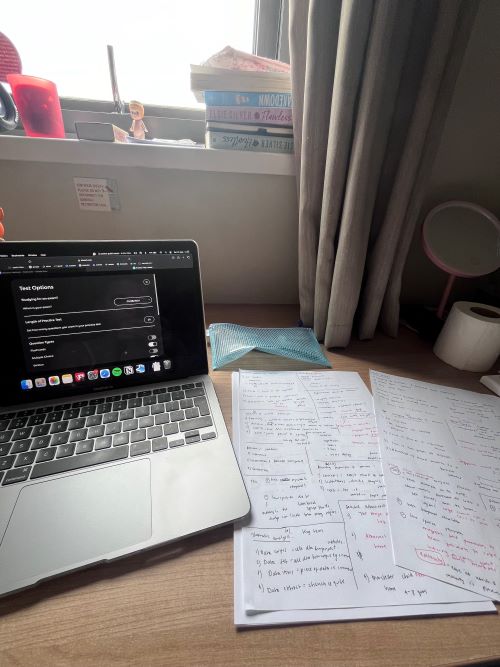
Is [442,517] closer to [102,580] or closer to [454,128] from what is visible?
[102,580]

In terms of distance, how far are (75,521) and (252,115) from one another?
709 mm

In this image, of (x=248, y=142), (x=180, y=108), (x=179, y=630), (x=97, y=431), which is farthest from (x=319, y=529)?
(x=180, y=108)

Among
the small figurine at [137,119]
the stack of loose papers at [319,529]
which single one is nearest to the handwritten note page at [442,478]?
the stack of loose papers at [319,529]

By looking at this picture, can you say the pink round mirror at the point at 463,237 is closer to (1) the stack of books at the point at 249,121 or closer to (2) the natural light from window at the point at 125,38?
(1) the stack of books at the point at 249,121

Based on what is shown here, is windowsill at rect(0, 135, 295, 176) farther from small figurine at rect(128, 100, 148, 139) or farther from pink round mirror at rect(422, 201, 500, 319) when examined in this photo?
pink round mirror at rect(422, 201, 500, 319)

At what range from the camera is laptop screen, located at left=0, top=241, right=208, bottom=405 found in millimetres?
391

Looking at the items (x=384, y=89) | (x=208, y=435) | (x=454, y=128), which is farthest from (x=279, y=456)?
(x=454, y=128)

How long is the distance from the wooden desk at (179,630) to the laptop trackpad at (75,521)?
2 cm

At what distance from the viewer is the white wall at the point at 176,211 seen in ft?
2.05

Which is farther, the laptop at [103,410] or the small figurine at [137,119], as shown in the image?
the small figurine at [137,119]

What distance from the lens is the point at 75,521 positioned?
0.28 m

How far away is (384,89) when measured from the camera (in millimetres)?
438

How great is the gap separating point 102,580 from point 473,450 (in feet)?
1.55

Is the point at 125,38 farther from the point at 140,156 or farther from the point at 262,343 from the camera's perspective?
the point at 262,343
